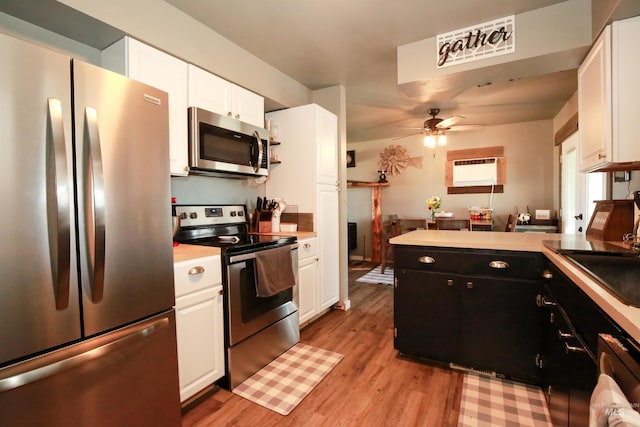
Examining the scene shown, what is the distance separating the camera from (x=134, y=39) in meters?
1.72

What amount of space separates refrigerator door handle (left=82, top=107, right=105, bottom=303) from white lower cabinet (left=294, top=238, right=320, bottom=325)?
1560 mm

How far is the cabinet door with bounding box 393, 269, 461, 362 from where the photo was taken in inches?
78.9

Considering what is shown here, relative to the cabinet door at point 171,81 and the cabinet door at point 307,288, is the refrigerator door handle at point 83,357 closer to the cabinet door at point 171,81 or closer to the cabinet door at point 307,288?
the cabinet door at point 171,81

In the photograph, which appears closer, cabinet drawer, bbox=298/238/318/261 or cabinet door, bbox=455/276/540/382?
cabinet door, bbox=455/276/540/382

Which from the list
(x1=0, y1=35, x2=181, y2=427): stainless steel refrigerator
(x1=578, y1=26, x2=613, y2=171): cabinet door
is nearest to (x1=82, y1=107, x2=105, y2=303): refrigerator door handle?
(x1=0, y1=35, x2=181, y2=427): stainless steel refrigerator

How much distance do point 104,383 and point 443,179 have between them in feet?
17.7

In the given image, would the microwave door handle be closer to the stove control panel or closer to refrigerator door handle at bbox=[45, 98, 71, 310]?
the stove control panel

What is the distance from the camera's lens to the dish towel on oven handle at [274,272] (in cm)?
202

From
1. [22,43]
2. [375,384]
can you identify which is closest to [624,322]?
[375,384]

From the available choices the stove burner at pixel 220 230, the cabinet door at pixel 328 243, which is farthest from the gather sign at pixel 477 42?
the stove burner at pixel 220 230

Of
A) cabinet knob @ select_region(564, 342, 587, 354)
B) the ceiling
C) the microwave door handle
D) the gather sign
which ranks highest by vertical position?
the ceiling

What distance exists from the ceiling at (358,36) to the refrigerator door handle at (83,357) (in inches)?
74.5

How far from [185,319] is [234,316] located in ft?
1.09

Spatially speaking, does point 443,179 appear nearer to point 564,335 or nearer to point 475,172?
point 475,172
